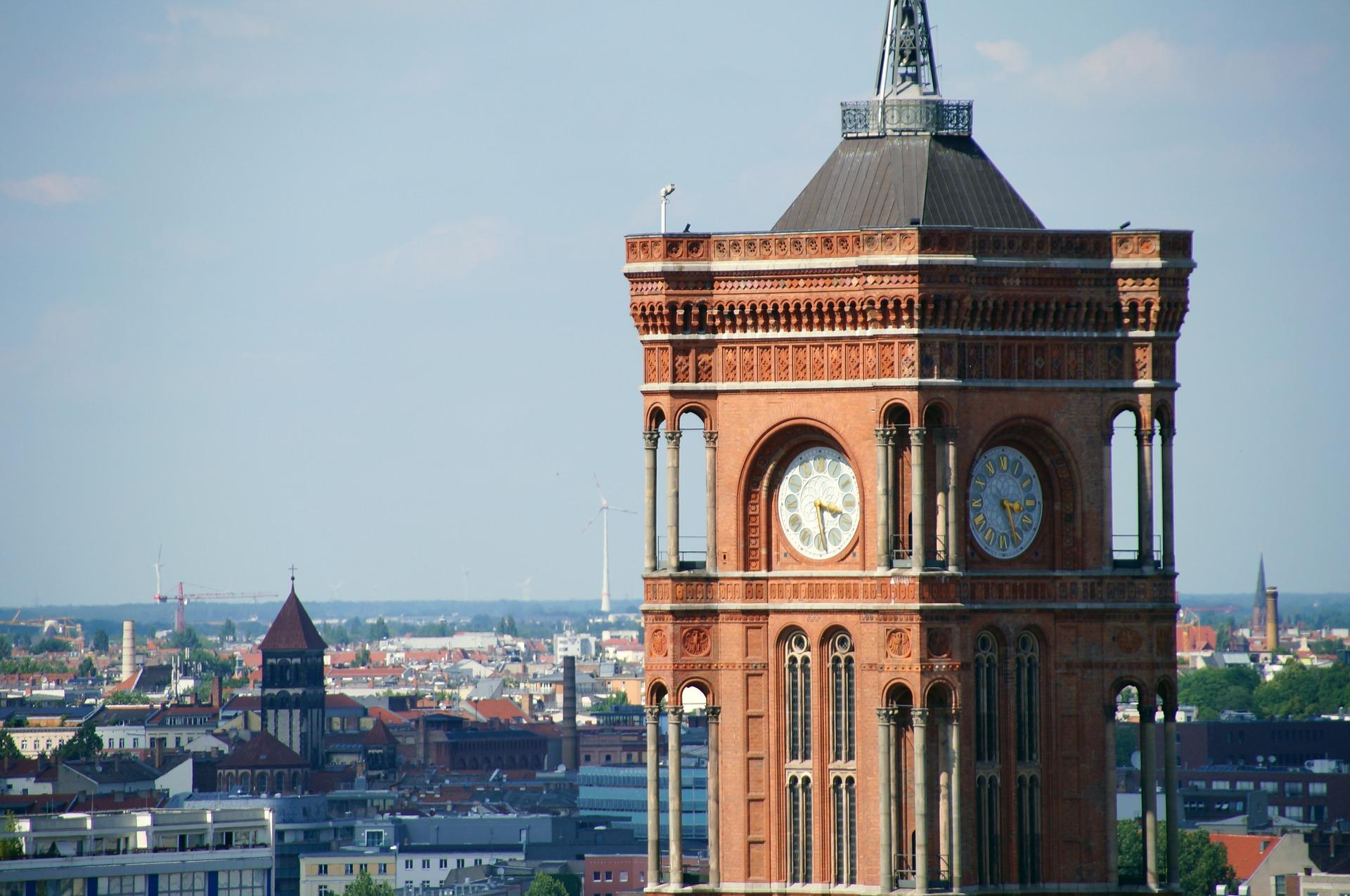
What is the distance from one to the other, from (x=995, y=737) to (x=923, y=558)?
312 cm

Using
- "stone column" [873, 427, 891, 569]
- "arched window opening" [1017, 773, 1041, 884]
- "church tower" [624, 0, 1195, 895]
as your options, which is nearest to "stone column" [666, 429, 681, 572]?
"church tower" [624, 0, 1195, 895]

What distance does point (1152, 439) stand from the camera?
53.8 meters

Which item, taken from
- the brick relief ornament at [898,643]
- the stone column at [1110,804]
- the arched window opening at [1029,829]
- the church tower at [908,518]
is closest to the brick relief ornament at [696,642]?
the church tower at [908,518]

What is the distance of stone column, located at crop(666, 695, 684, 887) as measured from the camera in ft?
174

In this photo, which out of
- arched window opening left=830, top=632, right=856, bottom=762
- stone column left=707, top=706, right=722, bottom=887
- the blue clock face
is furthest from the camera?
stone column left=707, top=706, right=722, bottom=887

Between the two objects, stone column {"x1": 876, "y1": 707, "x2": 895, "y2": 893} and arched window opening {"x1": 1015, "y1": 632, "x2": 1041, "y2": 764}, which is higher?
arched window opening {"x1": 1015, "y1": 632, "x2": 1041, "y2": 764}

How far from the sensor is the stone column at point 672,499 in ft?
177

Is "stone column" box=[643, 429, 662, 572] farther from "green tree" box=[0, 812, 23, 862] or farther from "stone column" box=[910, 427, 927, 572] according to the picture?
"green tree" box=[0, 812, 23, 862]

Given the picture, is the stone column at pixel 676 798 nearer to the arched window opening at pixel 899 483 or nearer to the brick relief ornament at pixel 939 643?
the brick relief ornament at pixel 939 643

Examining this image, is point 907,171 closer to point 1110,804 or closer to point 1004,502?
point 1004,502

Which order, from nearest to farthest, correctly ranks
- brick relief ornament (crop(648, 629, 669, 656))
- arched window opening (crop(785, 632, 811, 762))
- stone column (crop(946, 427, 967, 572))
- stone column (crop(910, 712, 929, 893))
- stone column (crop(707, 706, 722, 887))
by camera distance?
1. stone column (crop(910, 712, 929, 893))
2. stone column (crop(946, 427, 967, 572))
3. arched window opening (crop(785, 632, 811, 762))
4. stone column (crop(707, 706, 722, 887))
5. brick relief ornament (crop(648, 629, 669, 656))

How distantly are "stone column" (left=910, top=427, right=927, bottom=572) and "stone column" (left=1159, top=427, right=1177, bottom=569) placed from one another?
4150 mm

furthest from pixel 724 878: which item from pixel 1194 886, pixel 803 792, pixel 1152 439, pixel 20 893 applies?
pixel 1194 886

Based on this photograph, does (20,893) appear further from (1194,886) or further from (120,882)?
(1194,886)
